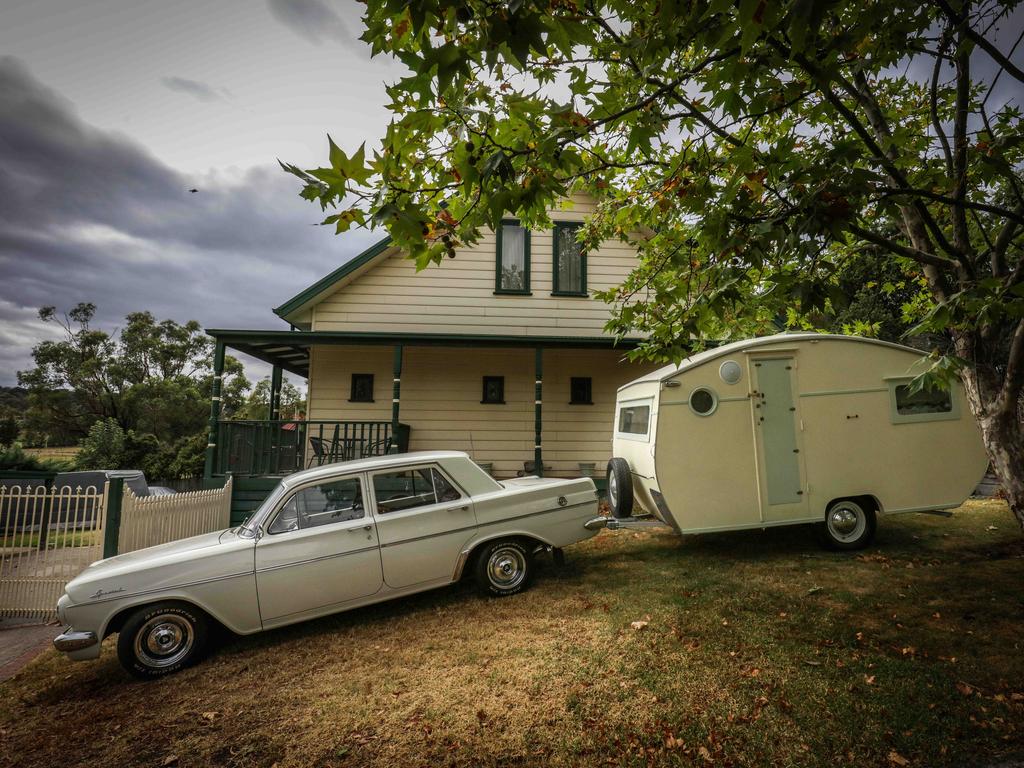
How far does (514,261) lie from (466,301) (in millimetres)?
1695

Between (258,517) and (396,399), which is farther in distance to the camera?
(396,399)

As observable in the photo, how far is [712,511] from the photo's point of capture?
6.40 meters

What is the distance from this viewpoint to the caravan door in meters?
6.45

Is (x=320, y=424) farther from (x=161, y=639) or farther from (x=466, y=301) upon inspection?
(x=161, y=639)

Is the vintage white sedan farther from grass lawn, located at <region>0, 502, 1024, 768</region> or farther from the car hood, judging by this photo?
grass lawn, located at <region>0, 502, 1024, 768</region>

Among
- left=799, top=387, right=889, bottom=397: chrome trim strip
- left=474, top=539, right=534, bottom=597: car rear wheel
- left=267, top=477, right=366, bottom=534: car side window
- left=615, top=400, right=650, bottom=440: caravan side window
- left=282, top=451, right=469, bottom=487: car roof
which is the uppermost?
left=799, top=387, right=889, bottom=397: chrome trim strip

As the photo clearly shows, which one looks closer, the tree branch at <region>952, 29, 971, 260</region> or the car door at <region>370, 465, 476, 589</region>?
the tree branch at <region>952, 29, 971, 260</region>

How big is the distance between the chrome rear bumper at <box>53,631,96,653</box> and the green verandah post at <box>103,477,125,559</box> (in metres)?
2.52

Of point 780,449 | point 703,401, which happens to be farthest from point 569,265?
point 780,449

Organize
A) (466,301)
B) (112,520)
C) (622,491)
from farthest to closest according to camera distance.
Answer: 1. (466,301)
2. (622,491)
3. (112,520)

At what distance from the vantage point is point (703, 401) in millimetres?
6555

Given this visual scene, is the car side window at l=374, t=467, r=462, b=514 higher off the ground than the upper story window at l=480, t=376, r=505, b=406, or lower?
Result: lower

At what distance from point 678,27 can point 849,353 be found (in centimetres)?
517

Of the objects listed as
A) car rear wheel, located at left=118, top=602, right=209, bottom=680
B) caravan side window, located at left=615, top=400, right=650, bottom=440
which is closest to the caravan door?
caravan side window, located at left=615, top=400, right=650, bottom=440
